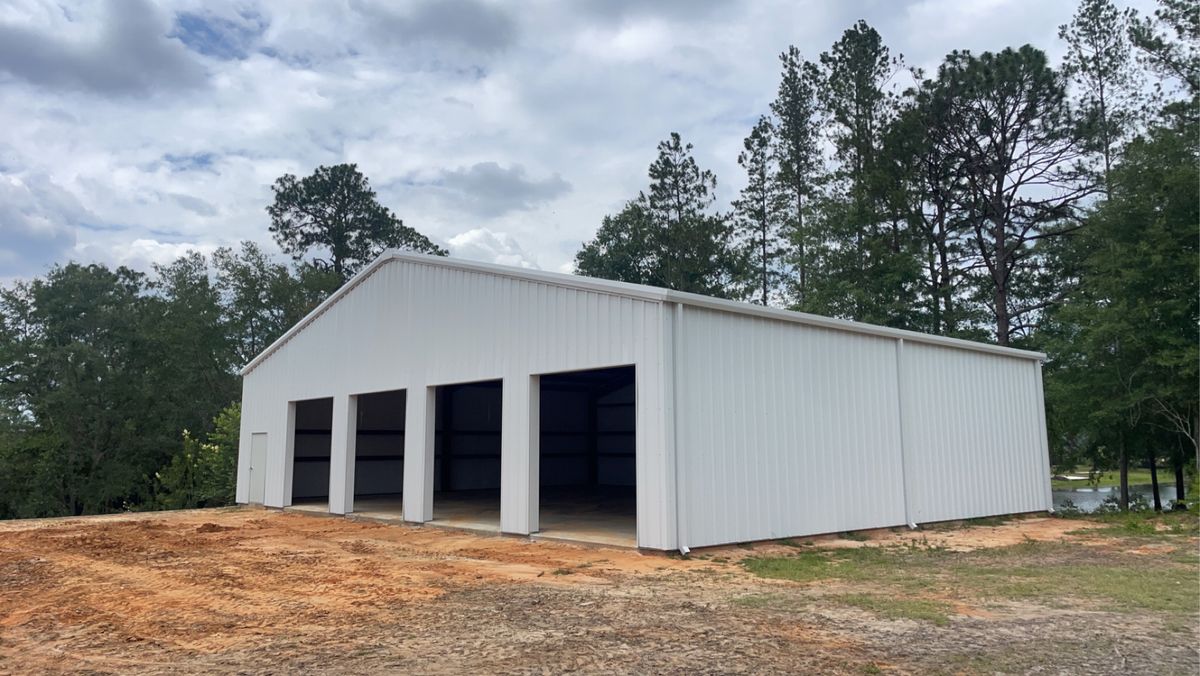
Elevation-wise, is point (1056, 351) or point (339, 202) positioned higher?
point (339, 202)

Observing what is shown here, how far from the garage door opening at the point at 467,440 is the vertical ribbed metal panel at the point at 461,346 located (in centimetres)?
508

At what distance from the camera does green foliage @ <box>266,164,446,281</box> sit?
143 feet

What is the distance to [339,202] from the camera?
145 feet

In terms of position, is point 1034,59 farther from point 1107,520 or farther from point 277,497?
point 277,497

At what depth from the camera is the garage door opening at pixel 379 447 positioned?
73.3ft

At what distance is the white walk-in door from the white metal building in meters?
0.06

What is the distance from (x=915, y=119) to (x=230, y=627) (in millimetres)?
25021

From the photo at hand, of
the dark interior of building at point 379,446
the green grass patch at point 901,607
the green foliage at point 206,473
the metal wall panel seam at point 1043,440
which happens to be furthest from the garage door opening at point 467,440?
the green grass patch at point 901,607

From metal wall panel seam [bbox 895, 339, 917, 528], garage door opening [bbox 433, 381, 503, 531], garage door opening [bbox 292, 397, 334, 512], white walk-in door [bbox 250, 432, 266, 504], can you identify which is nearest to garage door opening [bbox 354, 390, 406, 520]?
garage door opening [bbox 292, 397, 334, 512]

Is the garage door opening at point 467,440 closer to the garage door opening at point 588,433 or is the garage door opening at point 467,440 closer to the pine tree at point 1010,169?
the garage door opening at point 588,433

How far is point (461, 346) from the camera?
564 inches

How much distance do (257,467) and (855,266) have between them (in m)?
19.9

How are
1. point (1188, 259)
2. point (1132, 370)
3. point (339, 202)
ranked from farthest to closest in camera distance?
point (339, 202)
point (1132, 370)
point (1188, 259)

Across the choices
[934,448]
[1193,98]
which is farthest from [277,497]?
[1193,98]
